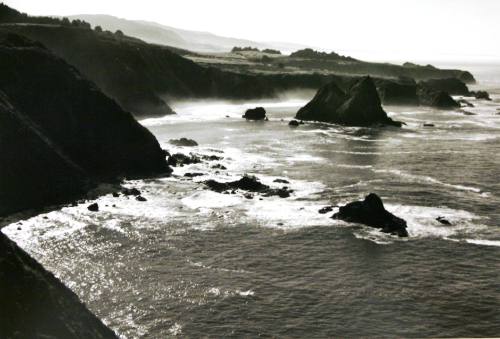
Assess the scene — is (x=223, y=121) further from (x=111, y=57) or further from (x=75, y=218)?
(x=75, y=218)

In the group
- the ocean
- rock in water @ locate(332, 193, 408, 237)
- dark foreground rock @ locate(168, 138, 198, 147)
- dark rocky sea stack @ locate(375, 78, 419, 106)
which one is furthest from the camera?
dark rocky sea stack @ locate(375, 78, 419, 106)

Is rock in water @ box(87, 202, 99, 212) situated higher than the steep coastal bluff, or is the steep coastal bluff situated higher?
the steep coastal bluff

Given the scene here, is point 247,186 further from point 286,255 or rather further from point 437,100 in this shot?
point 437,100

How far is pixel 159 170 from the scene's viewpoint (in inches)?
2670

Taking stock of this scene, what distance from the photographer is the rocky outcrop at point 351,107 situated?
410 ft

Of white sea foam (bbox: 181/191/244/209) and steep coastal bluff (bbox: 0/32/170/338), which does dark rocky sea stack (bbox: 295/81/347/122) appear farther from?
white sea foam (bbox: 181/191/244/209)

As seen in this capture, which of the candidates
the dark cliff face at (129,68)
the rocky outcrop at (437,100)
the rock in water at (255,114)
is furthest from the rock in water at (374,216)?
the rocky outcrop at (437,100)

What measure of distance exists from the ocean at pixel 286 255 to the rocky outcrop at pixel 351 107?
4970 cm

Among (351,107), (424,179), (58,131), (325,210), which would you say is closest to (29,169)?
(58,131)

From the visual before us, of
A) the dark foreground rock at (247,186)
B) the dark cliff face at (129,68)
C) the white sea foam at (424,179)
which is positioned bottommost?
the dark foreground rock at (247,186)

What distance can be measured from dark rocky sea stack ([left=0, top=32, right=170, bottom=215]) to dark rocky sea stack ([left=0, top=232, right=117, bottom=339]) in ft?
111

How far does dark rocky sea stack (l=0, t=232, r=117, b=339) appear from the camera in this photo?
738 inches

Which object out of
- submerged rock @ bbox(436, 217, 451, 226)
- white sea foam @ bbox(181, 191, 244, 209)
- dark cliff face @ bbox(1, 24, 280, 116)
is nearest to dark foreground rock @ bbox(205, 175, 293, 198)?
white sea foam @ bbox(181, 191, 244, 209)

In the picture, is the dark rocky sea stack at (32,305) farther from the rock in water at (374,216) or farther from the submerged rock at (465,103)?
the submerged rock at (465,103)
